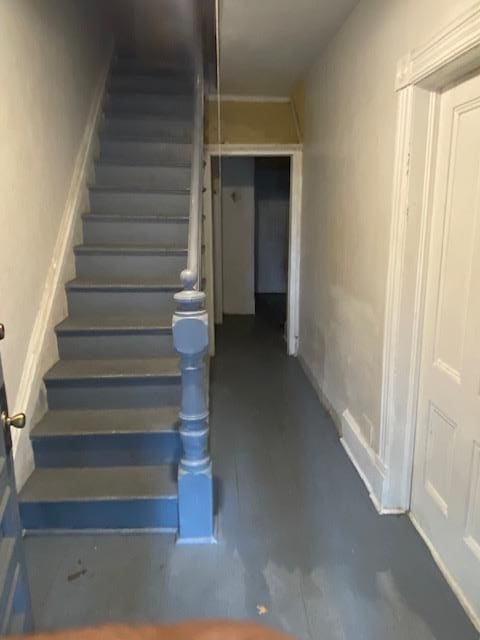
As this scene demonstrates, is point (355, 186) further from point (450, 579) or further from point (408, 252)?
point (450, 579)

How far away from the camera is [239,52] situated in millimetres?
3078

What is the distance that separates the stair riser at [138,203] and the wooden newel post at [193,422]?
1.62 m

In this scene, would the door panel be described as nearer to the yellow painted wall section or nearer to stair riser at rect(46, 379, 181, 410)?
stair riser at rect(46, 379, 181, 410)

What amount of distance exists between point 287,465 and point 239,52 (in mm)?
2598

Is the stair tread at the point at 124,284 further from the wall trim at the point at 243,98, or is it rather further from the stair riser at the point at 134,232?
the wall trim at the point at 243,98

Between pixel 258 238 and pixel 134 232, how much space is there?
4.58 metres

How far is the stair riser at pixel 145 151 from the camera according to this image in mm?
3486

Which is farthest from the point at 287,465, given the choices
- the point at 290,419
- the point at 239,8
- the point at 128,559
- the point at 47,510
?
the point at 239,8

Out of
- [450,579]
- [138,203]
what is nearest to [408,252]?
[450,579]

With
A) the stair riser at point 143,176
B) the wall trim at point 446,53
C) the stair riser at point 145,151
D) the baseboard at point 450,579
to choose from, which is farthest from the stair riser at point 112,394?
the stair riser at point 145,151

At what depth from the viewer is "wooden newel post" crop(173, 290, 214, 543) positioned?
70.6 inches

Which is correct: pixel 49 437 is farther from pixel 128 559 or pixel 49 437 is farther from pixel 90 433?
pixel 128 559

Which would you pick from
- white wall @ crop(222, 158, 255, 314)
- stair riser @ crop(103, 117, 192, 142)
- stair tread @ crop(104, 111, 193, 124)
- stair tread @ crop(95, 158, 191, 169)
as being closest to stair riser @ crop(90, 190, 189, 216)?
stair tread @ crop(95, 158, 191, 169)

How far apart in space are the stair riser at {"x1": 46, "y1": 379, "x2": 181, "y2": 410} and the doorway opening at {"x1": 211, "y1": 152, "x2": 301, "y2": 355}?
2164 mm
